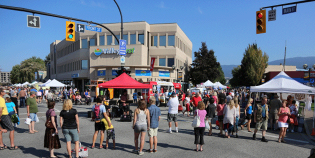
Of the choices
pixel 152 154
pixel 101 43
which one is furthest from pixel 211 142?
pixel 101 43

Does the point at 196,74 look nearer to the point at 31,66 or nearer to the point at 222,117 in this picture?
the point at 222,117

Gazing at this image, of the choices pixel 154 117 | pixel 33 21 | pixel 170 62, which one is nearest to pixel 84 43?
pixel 170 62

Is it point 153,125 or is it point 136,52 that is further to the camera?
point 136,52

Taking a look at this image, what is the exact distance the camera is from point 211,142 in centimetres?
830

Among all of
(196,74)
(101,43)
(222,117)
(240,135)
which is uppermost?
(101,43)

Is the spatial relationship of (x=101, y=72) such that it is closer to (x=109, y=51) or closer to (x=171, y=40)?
(x=109, y=51)

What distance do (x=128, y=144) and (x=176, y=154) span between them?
6.18ft

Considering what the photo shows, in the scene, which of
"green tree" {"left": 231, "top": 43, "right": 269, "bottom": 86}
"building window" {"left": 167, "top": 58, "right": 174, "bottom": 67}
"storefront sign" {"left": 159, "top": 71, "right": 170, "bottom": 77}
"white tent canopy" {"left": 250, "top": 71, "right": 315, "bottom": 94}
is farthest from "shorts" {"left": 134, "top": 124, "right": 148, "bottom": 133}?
"green tree" {"left": 231, "top": 43, "right": 269, "bottom": 86}

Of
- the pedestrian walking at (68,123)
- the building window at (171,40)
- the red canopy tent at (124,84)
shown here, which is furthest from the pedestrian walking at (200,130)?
the building window at (171,40)

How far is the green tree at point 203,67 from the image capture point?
46125 millimetres

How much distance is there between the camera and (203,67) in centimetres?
4650

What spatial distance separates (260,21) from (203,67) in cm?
3594

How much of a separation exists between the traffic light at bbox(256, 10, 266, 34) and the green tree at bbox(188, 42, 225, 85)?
115ft

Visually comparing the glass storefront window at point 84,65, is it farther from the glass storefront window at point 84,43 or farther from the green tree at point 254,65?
the green tree at point 254,65
